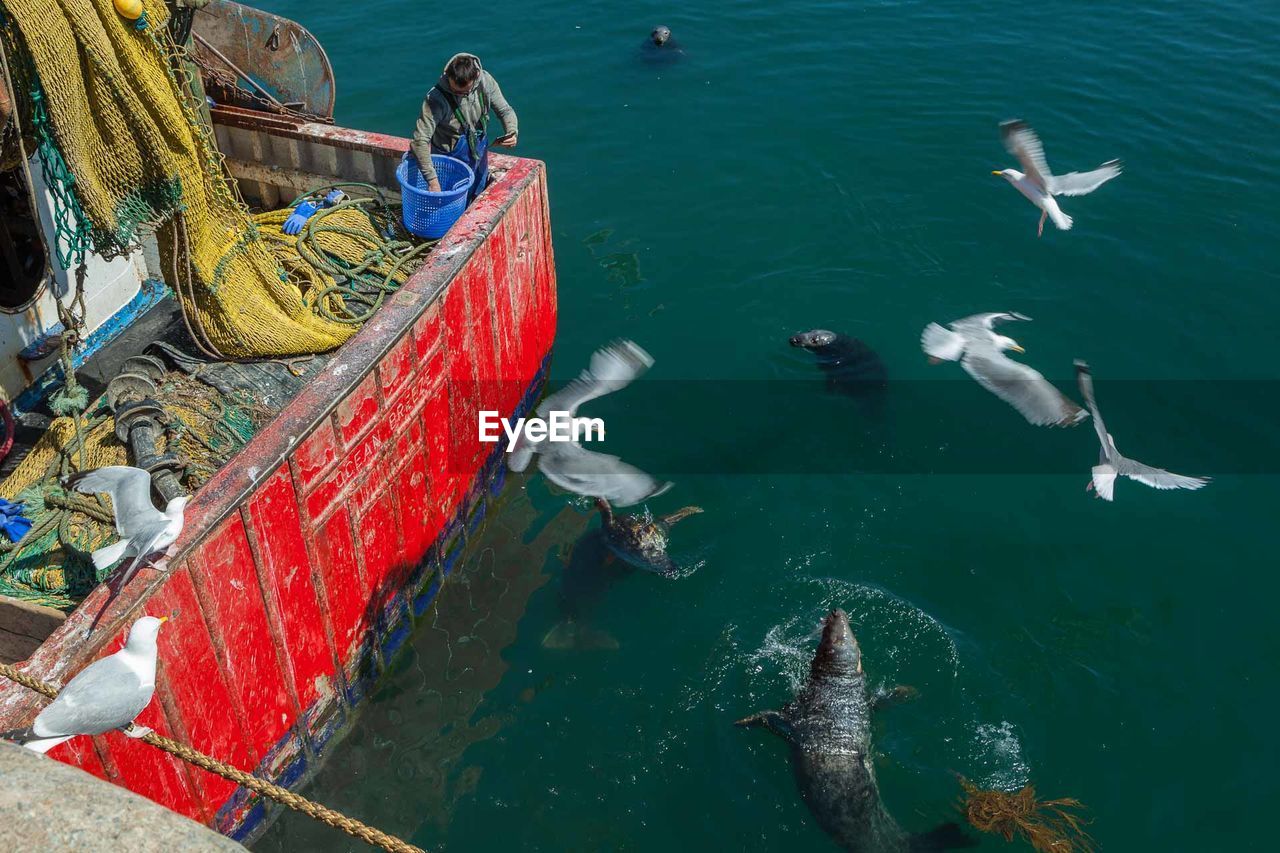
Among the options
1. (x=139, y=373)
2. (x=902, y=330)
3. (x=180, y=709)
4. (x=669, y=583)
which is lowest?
(x=669, y=583)

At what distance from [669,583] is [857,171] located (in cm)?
745

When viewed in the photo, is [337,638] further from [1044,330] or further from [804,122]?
[804,122]

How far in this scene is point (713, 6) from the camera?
58.0ft

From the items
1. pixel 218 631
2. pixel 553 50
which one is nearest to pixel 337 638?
pixel 218 631

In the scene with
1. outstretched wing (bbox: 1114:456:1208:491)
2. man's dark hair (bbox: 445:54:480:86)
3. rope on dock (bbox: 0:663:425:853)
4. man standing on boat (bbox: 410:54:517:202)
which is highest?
man's dark hair (bbox: 445:54:480:86)

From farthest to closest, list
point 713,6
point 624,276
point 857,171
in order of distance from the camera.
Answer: point 713,6
point 857,171
point 624,276

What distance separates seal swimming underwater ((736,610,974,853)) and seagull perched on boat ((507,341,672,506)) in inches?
93.3

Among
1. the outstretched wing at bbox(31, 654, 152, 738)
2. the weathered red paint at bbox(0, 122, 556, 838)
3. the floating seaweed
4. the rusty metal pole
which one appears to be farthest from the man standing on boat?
the floating seaweed

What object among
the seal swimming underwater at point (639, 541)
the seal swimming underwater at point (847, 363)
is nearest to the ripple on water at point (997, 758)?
the seal swimming underwater at point (639, 541)

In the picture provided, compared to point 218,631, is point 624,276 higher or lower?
lower

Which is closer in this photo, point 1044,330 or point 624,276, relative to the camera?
point 1044,330

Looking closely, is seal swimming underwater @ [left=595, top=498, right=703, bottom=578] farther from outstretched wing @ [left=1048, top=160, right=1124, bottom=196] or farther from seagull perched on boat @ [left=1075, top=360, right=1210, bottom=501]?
outstretched wing @ [left=1048, top=160, right=1124, bottom=196]

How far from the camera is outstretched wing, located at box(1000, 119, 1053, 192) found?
8789 millimetres

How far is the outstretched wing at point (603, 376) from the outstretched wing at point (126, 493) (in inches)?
189
